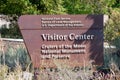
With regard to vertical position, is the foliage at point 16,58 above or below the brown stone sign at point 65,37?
below

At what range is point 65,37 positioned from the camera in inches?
433

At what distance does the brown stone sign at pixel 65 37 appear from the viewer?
10914mm

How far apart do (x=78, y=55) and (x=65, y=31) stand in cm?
61

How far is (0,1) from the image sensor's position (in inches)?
1009

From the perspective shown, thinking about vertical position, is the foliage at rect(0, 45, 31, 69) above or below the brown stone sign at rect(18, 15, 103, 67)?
below

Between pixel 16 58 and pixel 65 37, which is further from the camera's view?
pixel 16 58

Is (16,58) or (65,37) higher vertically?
(65,37)

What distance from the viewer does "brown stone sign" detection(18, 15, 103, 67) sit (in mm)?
10914

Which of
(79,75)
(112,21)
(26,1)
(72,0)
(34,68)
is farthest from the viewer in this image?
(72,0)

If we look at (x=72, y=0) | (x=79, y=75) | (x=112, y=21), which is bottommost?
(x=72, y=0)

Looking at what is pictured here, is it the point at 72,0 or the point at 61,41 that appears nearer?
the point at 61,41

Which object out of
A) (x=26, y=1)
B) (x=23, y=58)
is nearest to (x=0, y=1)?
(x=26, y=1)

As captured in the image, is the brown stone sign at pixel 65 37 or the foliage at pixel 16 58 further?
the foliage at pixel 16 58

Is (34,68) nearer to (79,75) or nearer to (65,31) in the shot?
(65,31)
